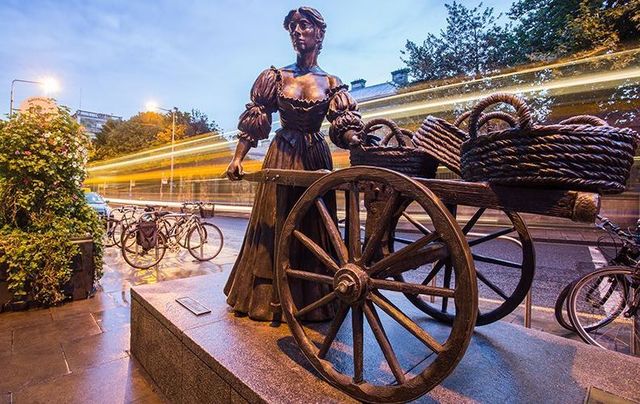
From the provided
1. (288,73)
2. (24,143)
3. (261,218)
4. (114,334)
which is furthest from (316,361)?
(24,143)

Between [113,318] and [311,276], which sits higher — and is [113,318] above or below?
below

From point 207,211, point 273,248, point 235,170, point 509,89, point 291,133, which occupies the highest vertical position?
point 509,89

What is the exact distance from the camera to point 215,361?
5.65 feet

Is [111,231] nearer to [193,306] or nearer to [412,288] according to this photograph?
[193,306]

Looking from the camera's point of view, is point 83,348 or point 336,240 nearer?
point 336,240

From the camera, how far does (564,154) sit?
1.03m

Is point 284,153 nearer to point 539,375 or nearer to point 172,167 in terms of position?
point 539,375

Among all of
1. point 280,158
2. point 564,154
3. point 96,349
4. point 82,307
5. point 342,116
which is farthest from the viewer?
point 82,307

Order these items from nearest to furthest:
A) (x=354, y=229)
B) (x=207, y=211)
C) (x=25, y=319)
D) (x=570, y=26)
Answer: (x=354, y=229) → (x=25, y=319) → (x=570, y=26) → (x=207, y=211)

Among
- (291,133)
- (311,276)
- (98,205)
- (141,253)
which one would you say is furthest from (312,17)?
(98,205)

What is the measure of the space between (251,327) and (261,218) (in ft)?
2.30

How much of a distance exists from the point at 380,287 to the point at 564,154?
2.57ft

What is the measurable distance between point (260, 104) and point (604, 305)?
167 inches

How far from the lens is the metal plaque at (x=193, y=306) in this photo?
7.70ft
